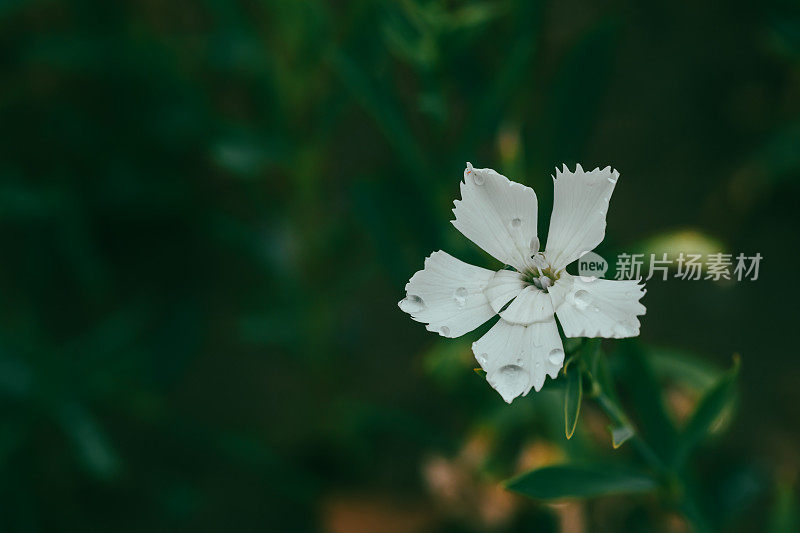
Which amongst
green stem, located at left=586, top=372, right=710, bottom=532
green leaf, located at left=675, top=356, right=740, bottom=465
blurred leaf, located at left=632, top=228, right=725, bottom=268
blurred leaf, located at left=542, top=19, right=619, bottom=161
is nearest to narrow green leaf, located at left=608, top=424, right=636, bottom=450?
green stem, located at left=586, top=372, right=710, bottom=532

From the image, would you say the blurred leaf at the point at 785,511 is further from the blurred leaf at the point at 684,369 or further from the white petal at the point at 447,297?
the white petal at the point at 447,297

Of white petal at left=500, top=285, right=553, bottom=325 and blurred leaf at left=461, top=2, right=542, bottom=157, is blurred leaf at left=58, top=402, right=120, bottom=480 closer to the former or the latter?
blurred leaf at left=461, top=2, right=542, bottom=157

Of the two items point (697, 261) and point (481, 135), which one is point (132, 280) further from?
point (697, 261)

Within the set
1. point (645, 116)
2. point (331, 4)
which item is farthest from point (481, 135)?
point (331, 4)

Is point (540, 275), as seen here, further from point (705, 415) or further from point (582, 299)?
point (705, 415)

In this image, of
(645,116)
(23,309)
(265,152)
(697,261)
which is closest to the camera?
(697,261)

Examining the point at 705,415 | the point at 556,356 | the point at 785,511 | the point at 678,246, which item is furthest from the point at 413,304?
the point at 785,511

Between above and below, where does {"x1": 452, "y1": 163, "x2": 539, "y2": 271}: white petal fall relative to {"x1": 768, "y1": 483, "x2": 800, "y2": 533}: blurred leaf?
below
